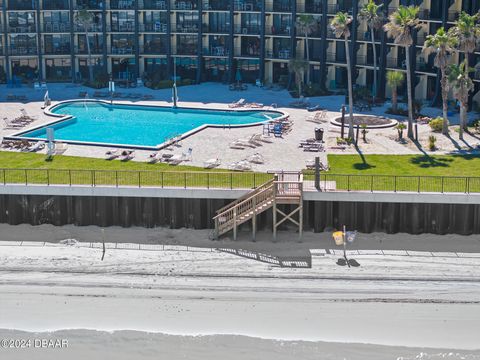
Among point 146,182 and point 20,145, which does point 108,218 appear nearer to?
point 146,182

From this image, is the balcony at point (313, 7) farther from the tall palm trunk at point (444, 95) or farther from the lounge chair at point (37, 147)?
the lounge chair at point (37, 147)

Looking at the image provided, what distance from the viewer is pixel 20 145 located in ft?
181

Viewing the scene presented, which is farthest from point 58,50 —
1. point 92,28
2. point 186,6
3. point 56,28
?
point 186,6

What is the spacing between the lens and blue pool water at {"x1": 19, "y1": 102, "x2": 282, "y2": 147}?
59812 mm

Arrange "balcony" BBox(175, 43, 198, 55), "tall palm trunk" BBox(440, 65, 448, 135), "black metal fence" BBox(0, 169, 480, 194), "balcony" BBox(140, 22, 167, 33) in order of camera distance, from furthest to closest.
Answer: "balcony" BBox(175, 43, 198, 55), "balcony" BBox(140, 22, 167, 33), "tall palm trunk" BBox(440, 65, 448, 135), "black metal fence" BBox(0, 169, 480, 194)

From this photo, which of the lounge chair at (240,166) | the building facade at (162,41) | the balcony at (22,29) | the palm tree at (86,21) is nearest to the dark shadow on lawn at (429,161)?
the lounge chair at (240,166)

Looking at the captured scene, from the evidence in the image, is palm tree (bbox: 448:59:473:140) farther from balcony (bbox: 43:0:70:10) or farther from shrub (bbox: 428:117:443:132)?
balcony (bbox: 43:0:70:10)

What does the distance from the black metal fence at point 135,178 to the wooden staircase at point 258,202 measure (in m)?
1.30

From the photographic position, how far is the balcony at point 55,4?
83000 millimetres

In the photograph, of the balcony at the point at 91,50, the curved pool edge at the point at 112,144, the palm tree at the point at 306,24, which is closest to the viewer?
the curved pool edge at the point at 112,144

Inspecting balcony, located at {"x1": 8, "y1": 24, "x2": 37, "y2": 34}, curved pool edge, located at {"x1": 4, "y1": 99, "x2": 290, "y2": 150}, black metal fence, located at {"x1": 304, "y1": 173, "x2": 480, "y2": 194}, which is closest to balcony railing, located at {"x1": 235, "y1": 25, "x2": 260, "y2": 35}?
curved pool edge, located at {"x1": 4, "y1": 99, "x2": 290, "y2": 150}

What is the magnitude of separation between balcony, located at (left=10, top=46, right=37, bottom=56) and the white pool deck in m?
6.13

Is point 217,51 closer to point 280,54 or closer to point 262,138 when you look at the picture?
point 280,54

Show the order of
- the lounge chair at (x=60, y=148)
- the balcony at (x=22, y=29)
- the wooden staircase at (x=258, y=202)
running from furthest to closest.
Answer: the balcony at (x=22, y=29)
the lounge chair at (x=60, y=148)
the wooden staircase at (x=258, y=202)
